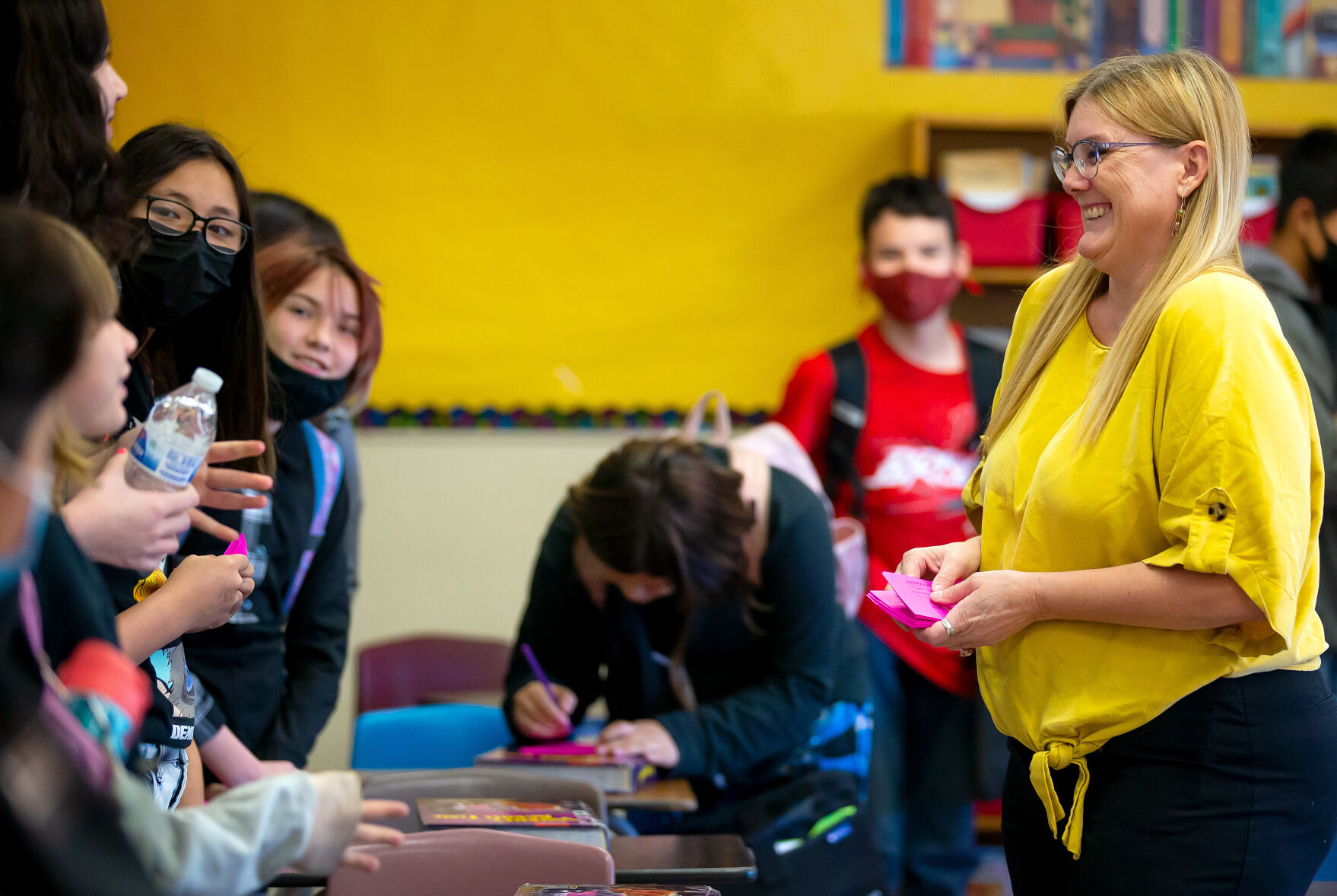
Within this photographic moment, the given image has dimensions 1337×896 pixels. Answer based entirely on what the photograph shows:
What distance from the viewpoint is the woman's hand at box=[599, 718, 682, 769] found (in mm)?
2318

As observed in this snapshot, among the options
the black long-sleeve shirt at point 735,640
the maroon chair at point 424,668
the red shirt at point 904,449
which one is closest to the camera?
the black long-sleeve shirt at point 735,640

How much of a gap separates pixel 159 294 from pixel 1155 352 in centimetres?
129

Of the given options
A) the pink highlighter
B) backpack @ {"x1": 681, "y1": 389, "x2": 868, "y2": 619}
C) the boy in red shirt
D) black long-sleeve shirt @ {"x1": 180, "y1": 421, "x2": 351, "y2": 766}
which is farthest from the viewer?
the boy in red shirt

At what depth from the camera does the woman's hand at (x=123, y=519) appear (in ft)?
4.07

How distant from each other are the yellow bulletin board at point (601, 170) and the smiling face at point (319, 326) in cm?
193

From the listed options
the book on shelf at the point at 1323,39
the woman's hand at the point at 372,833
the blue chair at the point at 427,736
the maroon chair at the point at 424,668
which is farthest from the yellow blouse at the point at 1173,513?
the book on shelf at the point at 1323,39

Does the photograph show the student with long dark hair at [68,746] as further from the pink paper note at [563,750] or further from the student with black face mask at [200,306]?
the pink paper note at [563,750]

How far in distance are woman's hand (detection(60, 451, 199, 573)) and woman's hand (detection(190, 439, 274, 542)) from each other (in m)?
0.26

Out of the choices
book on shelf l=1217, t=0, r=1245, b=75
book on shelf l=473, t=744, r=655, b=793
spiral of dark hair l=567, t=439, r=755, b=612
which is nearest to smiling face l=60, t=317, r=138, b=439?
book on shelf l=473, t=744, r=655, b=793

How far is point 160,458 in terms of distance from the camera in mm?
1338

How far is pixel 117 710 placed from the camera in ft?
3.37

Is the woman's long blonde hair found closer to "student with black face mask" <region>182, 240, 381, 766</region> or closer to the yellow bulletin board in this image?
"student with black face mask" <region>182, 240, 381, 766</region>

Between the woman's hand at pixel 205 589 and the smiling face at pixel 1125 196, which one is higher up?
the smiling face at pixel 1125 196

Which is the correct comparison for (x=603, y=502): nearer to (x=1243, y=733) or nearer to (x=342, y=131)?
(x=1243, y=733)
